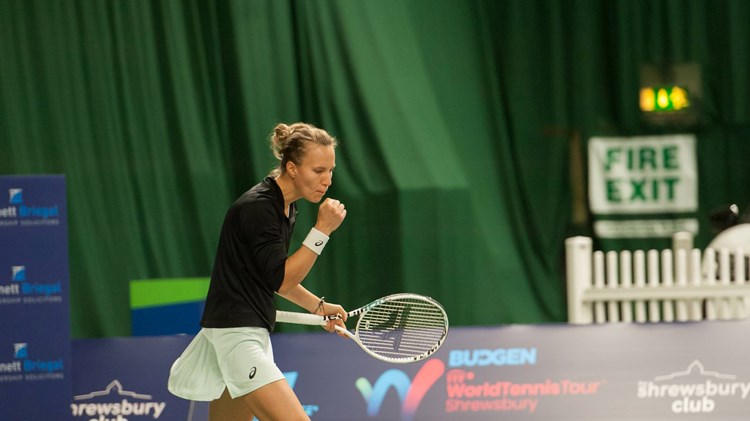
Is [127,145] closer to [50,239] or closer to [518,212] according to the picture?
[50,239]

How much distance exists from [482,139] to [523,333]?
1391 millimetres

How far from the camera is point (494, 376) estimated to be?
5.80 m

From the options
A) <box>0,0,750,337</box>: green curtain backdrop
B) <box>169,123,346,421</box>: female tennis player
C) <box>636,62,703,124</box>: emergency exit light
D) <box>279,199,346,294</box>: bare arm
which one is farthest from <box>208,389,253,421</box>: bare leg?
<box>636,62,703,124</box>: emergency exit light

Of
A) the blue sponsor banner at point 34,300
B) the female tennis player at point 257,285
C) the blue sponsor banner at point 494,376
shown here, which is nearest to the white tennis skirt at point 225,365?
the female tennis player at point 257,285

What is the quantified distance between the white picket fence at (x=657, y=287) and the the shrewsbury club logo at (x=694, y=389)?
1.20 ft

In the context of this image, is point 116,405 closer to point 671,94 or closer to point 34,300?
point 34,300

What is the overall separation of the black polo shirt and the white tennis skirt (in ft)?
0.14

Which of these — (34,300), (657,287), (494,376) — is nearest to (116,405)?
(34,300)

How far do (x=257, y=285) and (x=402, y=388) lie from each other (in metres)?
2.36

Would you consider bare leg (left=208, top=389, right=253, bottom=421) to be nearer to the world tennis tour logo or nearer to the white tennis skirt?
the white tennis skirt

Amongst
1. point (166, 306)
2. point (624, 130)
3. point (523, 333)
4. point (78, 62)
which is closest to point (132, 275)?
point (166, 306)

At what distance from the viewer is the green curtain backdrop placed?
246 inches

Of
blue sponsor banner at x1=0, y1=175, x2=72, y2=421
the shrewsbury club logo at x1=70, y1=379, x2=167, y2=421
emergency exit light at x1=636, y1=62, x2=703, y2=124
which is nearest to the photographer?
blue sponsor banner at x1=0, y1=175, x2=72, y2=421

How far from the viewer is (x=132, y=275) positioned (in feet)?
20.6
